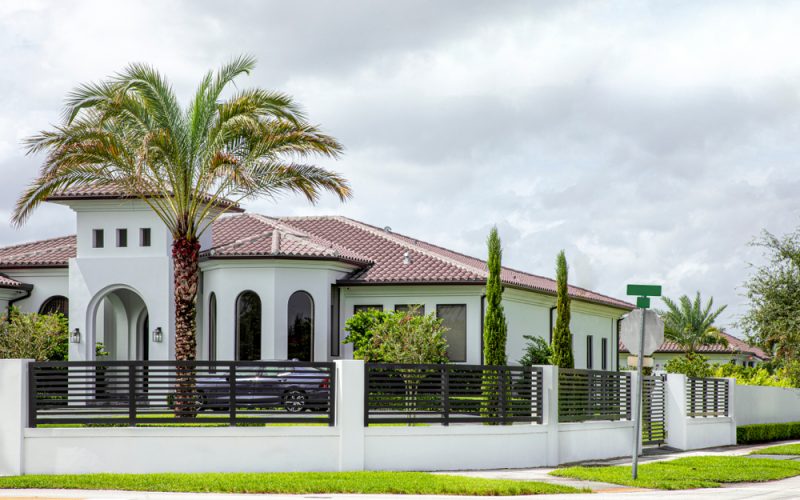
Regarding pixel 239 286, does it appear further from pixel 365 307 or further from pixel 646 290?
pixel 646 290

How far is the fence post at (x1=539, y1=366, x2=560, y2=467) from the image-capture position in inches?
819

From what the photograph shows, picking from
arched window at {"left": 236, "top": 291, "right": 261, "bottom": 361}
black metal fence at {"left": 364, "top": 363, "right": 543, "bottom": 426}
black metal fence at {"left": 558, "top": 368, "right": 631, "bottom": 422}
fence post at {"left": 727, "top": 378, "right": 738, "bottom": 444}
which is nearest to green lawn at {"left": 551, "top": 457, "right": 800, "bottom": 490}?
black metal fence at {"left": 364, "top": 363, "right": 543, "bottom": 426}

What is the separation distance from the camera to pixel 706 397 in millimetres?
28672

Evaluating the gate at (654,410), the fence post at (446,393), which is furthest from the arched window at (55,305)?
the gate at (654,410)

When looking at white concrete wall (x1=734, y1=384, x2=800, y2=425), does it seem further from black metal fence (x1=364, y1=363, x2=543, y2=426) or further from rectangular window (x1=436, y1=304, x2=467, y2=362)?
black metal fence (x1=364, y1=363, x2=543, y2=426)

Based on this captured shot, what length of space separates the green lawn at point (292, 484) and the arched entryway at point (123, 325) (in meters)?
18.0

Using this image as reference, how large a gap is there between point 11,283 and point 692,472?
22882 millimetres

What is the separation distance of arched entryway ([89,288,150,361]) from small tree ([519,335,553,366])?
12.8m

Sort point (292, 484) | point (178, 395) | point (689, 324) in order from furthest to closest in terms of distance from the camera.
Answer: point (689, 324)
point (178, 395)
point (292, 484)

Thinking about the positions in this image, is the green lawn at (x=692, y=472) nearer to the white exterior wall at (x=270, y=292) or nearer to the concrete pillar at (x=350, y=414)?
the concrete pillar at (x=350, y=414)

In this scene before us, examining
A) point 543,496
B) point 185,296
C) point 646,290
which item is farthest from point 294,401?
point 646,290

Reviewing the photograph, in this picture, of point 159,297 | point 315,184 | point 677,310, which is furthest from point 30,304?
point 677,310

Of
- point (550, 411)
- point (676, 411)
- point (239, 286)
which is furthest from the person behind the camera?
point (239, 286)

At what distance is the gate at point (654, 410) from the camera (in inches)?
1021
